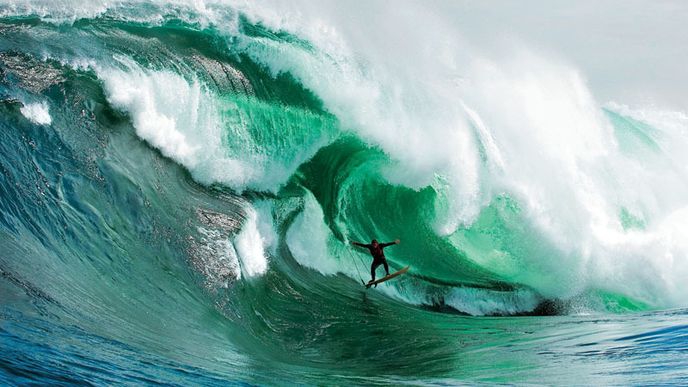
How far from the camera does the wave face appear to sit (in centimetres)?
803

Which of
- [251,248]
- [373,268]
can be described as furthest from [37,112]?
[373,268]

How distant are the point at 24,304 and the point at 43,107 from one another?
505 centimetres

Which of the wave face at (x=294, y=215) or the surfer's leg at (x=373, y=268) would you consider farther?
the surfer's leg at (x=373, y=268)

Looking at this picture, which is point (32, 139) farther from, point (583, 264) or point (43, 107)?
point (583, 264)

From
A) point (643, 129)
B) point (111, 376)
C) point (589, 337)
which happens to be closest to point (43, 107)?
point (111, 376)

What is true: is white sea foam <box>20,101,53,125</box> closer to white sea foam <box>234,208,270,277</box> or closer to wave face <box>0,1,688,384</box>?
wave face <box>0,1,688,384</box>

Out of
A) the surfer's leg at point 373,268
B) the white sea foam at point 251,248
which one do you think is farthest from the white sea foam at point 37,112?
the surfer's leg at point 373,268

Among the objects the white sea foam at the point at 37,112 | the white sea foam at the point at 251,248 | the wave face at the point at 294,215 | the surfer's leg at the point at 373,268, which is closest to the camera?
the wave face at the point at 294,215

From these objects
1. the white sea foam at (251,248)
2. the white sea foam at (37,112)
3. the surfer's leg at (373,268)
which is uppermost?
the white sea foam at (37,112)

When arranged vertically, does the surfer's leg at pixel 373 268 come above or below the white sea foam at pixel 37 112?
below

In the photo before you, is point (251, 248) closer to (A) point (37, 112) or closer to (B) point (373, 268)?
(B) point (373, 268)

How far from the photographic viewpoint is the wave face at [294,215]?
8.03 meters

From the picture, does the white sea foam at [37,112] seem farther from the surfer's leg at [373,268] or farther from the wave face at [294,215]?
the surfer's leg at [373,268]

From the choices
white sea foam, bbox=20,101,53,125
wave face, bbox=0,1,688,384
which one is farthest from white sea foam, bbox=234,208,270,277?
white sea foam, bbox=20,101,53,125
